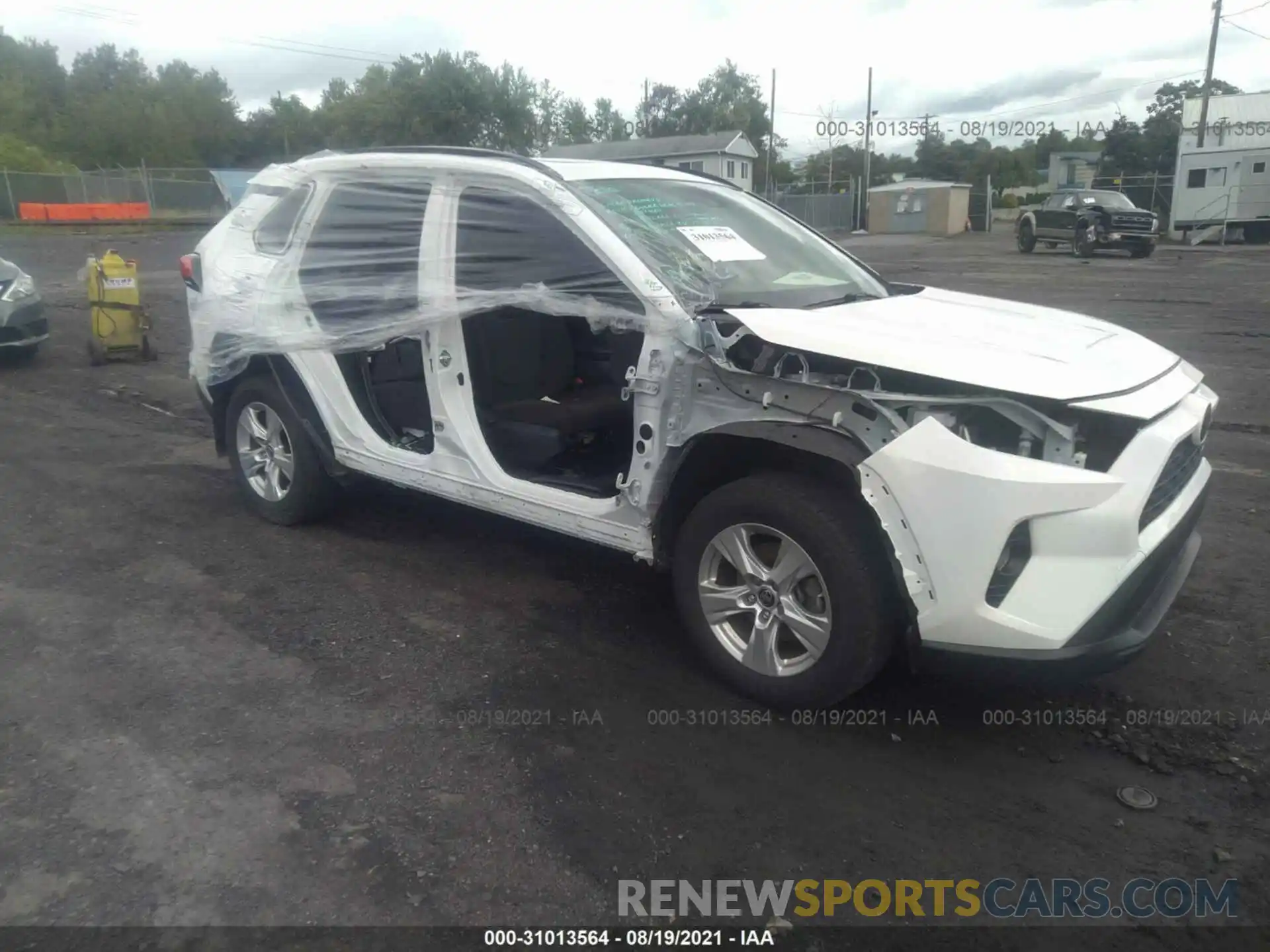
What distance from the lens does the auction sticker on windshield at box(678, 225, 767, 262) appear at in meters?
3.89

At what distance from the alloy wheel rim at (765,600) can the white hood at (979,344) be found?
2.13 feet

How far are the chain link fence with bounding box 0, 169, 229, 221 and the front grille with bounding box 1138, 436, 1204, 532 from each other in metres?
39.7

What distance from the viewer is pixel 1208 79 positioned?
111 ft

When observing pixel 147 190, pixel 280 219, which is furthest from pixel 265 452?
pixel 147 190

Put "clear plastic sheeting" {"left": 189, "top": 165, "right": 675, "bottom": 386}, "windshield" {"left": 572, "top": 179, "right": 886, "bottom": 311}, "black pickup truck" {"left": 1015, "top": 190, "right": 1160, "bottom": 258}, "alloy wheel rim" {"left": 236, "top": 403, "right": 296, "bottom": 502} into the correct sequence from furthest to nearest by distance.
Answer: "black pickup truck" {"left": 1015, "top": 190, "right": 1160, "bottom": 258}, "alloy wheel rim" {"left": 236, "top": 403, "right": 296, "bottom": 502}, "clear plastic sheeting" {"left": 189, "top": 165, "right": 675, "bottom": 386}, "windshield" {"left": 572, "top": 179, "right": 886, "bottom": 311}

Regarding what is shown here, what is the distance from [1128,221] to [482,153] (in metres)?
23.2

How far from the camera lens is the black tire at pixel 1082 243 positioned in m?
23.6

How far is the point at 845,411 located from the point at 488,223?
186cm

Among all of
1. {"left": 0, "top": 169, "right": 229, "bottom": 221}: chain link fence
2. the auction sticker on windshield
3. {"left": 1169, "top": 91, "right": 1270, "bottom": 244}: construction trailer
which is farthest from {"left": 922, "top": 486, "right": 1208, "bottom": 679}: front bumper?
{"left": 0, "top": 169, "right": 229, "bottom": 221}: chain link fence

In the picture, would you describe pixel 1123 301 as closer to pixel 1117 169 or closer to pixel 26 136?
pixel 1117 169

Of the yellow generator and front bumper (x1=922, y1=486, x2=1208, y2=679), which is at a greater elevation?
the yellow generator

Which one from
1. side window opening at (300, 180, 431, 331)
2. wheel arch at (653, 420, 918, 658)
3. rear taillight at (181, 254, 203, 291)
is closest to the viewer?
wheel arch at (653, 420, 918, 658)

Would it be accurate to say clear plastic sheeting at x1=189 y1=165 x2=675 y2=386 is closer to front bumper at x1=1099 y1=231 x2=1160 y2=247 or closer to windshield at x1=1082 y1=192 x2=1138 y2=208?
front bumper at x1=1099 y1=231 x2=1160 y2=247

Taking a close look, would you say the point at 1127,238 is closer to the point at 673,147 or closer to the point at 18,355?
the point at 18,355
